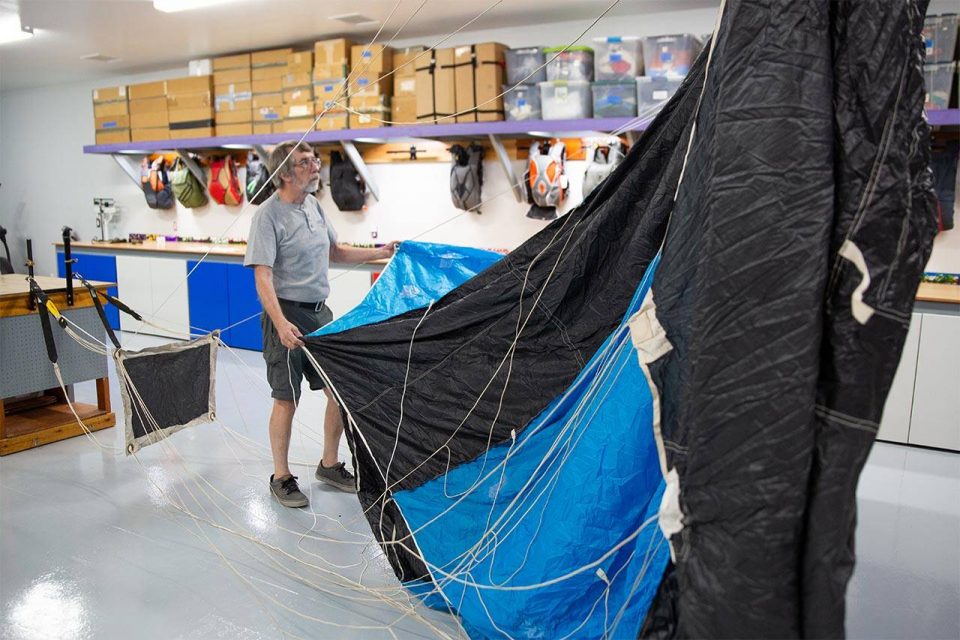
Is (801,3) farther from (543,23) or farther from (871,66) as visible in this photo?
(543,23)

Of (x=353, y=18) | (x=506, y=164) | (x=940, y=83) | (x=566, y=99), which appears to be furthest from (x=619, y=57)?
(x=353, y=18)

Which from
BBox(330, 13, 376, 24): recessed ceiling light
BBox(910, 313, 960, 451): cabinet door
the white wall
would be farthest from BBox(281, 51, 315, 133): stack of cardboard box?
BBox(910, 313, 960, 451): cabinet door

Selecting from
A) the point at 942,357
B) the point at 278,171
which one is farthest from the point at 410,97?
the point at 942,357

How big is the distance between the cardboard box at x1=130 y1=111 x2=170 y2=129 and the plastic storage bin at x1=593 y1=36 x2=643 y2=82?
14.0 feet

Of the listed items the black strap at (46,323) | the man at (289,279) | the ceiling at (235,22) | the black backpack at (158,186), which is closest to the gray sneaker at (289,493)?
the man at (289,279)

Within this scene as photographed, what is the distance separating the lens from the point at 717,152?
1.42 meters

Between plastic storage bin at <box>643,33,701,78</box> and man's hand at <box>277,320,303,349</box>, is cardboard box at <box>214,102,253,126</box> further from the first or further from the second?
man's hand at <box>277,320,303,349</box>

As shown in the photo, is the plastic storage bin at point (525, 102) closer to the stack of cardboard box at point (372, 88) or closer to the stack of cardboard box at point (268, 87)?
the stack of cardboard box at point (372, 88)

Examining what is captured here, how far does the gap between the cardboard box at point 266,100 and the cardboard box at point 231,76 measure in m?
0.21

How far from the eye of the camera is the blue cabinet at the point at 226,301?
6566mm

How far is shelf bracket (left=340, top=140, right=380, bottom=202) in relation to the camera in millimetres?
6293

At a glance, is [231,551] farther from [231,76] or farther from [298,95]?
[231,76]

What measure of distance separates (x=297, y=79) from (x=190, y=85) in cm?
131

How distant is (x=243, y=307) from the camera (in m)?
6.62
